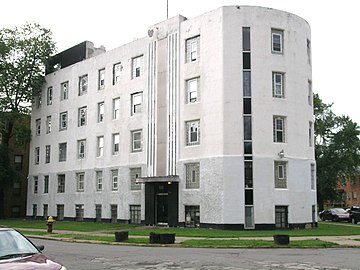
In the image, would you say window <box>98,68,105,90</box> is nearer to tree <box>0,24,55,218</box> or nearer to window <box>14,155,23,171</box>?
tree <box>0,24,55,218</box>

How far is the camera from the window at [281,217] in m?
31.9

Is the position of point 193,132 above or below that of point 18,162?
above

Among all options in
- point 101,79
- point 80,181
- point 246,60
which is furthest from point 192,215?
point 101,79

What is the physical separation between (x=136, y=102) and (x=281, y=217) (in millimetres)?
14065

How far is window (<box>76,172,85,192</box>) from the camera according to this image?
4281 centimetres

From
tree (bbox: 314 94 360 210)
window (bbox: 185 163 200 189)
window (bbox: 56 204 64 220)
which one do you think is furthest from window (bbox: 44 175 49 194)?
tree (bbox: 314 94 360 210)

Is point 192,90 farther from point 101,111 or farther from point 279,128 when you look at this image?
point 101,111

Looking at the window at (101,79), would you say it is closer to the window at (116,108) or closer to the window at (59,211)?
the window at (116,108)

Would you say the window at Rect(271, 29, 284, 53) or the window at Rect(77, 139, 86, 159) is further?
the window at Rect(77, 139, 86, 159)

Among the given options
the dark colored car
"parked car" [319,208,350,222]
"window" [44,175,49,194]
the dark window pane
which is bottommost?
"parked car" [319,208,350,222]

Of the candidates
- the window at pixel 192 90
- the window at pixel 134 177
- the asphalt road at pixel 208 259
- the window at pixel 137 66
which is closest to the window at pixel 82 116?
the window at pixel 137 66

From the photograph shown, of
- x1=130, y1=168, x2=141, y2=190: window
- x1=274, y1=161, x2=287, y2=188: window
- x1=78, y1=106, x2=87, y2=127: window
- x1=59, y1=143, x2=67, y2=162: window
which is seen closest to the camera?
x1=274, y1=161, x2=287, y2=188: window

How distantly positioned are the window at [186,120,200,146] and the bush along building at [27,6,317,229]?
0.10 metres

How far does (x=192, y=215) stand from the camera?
109ft
